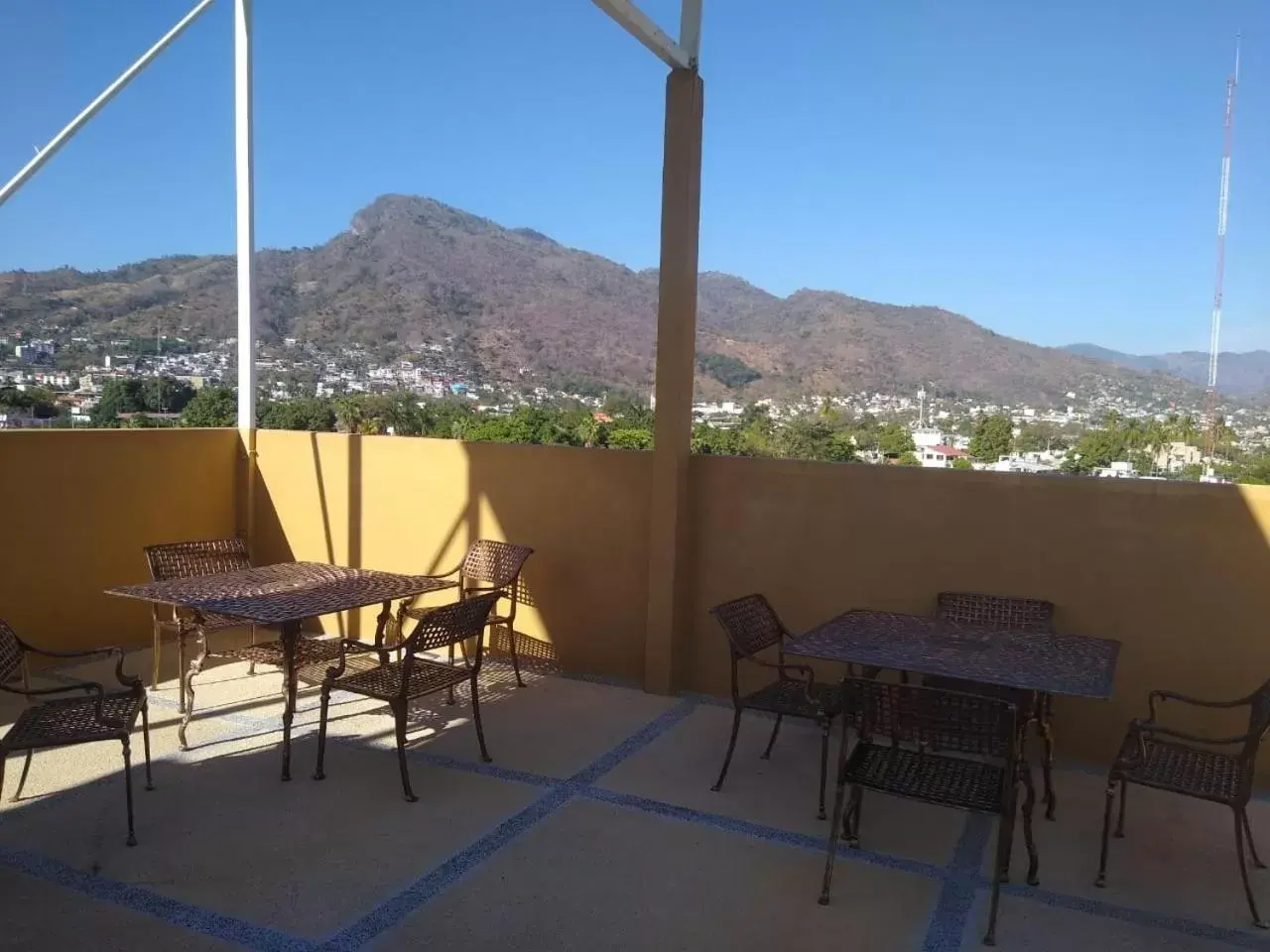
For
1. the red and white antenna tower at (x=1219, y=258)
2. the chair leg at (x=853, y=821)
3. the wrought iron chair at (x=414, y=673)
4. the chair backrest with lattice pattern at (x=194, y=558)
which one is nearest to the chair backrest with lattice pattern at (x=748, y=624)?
the chair leg at (x=853, y=821)

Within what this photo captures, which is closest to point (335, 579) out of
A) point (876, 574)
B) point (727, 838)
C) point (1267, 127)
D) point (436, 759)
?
point (436, 759)

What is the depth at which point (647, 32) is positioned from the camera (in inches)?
177

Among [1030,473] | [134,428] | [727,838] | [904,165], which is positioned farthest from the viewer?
[904,165]

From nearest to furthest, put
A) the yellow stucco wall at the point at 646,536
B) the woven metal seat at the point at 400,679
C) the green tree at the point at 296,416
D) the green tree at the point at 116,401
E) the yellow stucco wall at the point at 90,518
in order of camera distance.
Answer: the woven metal seat at the point at 400,679, the yellow stucco wall at the point at 646,536, the yellow stucco wall at the point at 90,518, the green tree at the point at 116,401, the green tree at the point at 296,416

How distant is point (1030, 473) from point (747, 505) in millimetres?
1439

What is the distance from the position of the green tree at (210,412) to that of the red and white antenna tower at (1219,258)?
653 centimetres

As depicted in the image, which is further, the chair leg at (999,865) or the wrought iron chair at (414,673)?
the wrought iron chair at (414,673)

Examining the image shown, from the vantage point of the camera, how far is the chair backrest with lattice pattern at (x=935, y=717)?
266 centimetres

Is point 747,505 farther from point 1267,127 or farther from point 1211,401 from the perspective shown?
point 1267,127

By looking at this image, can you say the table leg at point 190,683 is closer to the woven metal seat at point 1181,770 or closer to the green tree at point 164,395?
the green tree at point 164,395

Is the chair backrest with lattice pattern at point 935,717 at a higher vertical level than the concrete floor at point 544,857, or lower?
higher

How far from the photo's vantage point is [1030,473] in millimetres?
4316

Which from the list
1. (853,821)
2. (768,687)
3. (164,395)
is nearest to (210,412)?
(164,395)

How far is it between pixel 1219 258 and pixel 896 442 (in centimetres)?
266
